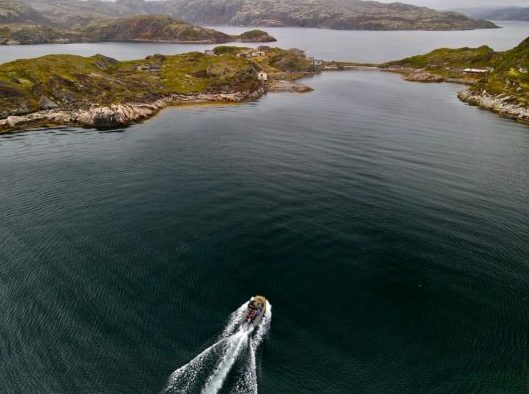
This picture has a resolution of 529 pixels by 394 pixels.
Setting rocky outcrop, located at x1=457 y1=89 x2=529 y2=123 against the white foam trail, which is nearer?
the white foam trail

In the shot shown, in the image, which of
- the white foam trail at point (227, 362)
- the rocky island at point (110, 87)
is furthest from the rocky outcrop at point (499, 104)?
the white foam trail at point (227, 362)

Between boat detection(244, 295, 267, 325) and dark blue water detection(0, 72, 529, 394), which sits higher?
boat detection(244, 295, 267, 325)

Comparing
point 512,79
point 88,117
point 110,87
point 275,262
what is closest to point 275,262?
point 275,262

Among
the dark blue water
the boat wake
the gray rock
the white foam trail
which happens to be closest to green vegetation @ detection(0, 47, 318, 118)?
the gray rock

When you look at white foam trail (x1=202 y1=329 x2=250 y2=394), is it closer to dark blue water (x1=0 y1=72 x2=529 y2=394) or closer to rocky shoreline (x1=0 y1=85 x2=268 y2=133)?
dark blue water (x1=0 y1=72 x2=529 y2=394)

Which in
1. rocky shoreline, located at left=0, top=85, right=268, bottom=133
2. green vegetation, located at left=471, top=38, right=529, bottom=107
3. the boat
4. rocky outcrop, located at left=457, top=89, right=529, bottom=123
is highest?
green vegetation, located at left=471, top=38, right=529, bottom=107

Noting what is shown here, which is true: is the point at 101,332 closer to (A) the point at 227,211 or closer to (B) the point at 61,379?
(B) the point at 61,379

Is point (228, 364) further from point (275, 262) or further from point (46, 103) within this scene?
point (46, 103)
